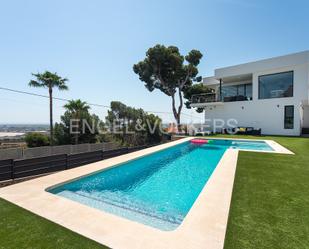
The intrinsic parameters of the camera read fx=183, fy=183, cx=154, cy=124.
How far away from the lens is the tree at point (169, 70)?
22.1 m

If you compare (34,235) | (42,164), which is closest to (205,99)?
(42,164)

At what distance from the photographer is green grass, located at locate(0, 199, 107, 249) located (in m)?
2.60

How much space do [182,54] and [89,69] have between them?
12183mm

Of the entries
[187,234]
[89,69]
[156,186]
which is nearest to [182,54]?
[89,69]

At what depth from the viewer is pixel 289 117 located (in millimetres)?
16938

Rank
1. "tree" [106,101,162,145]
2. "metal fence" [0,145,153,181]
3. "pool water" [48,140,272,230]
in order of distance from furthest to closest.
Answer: "tree" [106,101,162,145] → "metal fence" [0,145,153,181] → "pool water" [48,140,272,230]

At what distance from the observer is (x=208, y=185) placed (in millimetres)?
5004

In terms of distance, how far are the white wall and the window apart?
0.23 m

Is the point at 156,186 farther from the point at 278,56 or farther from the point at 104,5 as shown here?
the point at 278,56

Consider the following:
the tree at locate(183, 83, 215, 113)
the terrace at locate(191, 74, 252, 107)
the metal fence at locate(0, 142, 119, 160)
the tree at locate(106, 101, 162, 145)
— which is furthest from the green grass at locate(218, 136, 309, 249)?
the tree at locate(183, 83, 215, 113)

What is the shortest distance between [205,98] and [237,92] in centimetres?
400

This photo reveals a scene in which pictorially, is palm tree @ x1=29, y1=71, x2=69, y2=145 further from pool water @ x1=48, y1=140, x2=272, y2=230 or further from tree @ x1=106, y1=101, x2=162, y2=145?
pool water @ x1=48, y1=140, x2=272, y2=230

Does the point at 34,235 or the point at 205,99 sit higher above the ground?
the point at 205,99

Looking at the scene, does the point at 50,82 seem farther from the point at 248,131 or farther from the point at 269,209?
the point at 248,131
